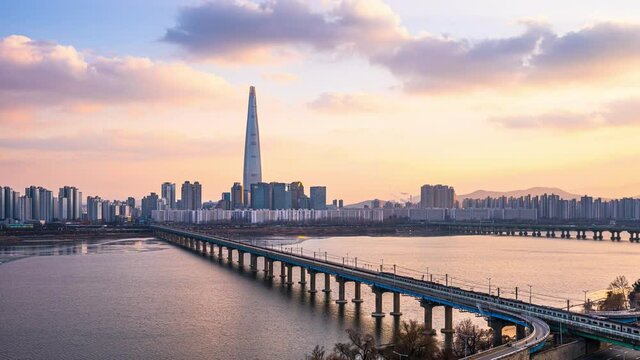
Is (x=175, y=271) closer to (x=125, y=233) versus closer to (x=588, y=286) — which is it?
(x=588, y=286)

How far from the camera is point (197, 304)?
143ft

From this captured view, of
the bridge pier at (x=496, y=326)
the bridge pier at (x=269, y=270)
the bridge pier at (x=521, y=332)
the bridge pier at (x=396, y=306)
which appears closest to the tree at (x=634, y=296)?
the bridge pier at (x=496, y=326)

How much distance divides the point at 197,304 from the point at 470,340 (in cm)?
2156

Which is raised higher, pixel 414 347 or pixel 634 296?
pixel 414 347

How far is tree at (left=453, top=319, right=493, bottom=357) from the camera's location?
1061 inches

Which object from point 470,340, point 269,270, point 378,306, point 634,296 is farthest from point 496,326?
point 269,270

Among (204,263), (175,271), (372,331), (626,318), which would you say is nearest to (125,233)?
(204,263)

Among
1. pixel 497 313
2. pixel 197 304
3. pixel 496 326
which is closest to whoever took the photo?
pixel 497 313

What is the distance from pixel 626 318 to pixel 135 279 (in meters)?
42.0

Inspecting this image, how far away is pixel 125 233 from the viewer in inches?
5792

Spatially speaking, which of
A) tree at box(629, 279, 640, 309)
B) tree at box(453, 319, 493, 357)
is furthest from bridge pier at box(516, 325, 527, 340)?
tree at box(629, 279, 640, 309)

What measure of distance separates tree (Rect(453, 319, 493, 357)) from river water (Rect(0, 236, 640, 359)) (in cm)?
402

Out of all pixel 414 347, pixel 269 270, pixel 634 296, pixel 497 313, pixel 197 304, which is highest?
pixel 497 313

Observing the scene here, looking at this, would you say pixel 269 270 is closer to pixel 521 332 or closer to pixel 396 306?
pixel 396 306
